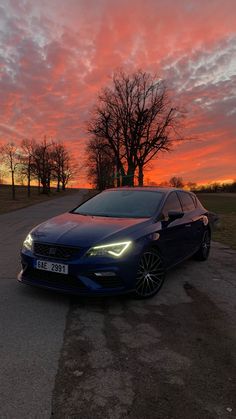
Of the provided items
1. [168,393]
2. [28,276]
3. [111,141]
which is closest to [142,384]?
[168,393]

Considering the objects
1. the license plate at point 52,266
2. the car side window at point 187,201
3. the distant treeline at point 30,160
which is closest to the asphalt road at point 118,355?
the license plate at point 52,266

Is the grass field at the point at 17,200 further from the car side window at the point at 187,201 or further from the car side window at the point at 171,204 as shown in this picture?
the car side window at the point at 171,204

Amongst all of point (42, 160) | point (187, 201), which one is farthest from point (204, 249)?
point (42, 160)

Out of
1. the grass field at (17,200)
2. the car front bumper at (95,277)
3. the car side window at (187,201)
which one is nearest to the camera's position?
the car front bumper at (95,277)

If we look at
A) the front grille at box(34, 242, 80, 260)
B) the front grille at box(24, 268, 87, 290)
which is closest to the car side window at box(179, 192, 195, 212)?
the front grille at box(34, 242, 80, 260)

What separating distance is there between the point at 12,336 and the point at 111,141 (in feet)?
144

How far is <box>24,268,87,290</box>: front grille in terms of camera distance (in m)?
4.38

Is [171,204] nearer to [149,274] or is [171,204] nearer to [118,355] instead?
[149,274]

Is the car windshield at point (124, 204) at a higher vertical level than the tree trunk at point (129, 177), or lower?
lower

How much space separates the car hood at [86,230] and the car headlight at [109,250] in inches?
3.0

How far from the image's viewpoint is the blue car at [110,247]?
439 centimetres

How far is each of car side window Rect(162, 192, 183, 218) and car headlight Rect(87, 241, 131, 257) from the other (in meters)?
1.38

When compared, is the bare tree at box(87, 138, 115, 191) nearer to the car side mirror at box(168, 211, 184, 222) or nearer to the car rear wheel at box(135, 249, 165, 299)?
the car side mirror at box(168, 211, 184, 222)

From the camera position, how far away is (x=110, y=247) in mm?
4461
